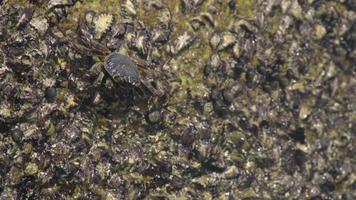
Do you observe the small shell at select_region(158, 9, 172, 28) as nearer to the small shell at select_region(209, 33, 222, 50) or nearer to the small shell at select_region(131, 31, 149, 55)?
the small shell at select_region(131, 31, 149, 55)

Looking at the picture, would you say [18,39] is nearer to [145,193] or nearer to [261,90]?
[145,193]

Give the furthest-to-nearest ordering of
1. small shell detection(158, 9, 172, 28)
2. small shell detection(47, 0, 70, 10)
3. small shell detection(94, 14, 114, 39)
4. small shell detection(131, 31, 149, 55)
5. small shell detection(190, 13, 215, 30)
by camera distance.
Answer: small shell detection(190, 13, 215, 30)
small shell detection(158, 9, 172, 28)
small shell detection(131, 31, 149, 55)
small shell detection(94, 14, 114, 39)
small shell detection(47, 0, 70, 10)

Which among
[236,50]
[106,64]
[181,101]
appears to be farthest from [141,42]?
[236,50]

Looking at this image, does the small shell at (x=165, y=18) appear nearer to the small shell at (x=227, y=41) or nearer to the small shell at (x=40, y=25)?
the small shell at (x=227, y=41)

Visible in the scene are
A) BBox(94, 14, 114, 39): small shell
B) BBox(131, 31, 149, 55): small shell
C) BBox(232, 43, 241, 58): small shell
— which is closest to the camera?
BBox(94, 14, 114, 39): small shell

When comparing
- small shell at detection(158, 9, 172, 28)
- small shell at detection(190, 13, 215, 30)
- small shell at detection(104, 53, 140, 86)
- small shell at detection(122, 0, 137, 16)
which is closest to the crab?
small shell at detection(104, 53, 140, 86)

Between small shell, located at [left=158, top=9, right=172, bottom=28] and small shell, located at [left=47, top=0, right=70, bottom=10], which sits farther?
small shell, located at [left=158, top=9, right=172, bottom=28]

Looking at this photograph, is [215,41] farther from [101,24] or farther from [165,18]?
[101,24]

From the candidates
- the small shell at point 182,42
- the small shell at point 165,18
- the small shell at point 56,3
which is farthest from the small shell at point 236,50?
the small shell at point 56,3

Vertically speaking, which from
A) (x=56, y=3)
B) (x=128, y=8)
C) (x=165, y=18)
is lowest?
(x=56, y=3)

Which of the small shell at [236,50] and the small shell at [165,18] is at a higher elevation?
the small shell at [236,50]
